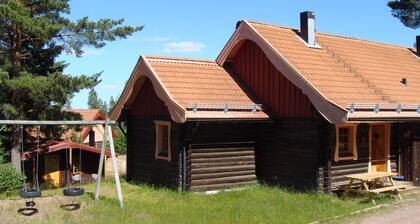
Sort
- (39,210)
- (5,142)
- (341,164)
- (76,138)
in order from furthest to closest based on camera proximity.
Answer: (76,138)
(5,142)
(341,164)
(39,210)

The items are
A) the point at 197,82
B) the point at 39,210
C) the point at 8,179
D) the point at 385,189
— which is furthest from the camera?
the point at 8,179

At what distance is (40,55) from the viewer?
883 inches

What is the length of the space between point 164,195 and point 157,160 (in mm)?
1917

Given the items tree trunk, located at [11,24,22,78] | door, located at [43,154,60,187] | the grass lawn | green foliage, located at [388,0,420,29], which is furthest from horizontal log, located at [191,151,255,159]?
green foliage, located at [388,0,420,29]

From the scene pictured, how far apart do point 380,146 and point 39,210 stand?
11.2m

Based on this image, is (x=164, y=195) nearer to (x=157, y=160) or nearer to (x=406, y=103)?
(x=157, y=160)

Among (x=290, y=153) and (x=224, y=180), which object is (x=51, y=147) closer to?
(x=224, y=180)

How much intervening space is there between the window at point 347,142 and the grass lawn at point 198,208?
1.75 metres

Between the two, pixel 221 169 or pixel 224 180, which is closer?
Answer: pixel 221 169

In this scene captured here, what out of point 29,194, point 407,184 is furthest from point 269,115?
point 29,194

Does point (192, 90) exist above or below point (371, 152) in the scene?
above

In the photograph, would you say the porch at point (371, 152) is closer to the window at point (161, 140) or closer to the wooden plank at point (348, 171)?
the wooden plank at point (348, 171)

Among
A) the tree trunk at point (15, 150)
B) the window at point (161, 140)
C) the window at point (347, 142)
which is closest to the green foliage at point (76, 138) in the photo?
the tree trunk at point (15, 150)

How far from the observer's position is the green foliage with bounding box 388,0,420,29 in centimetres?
3422
